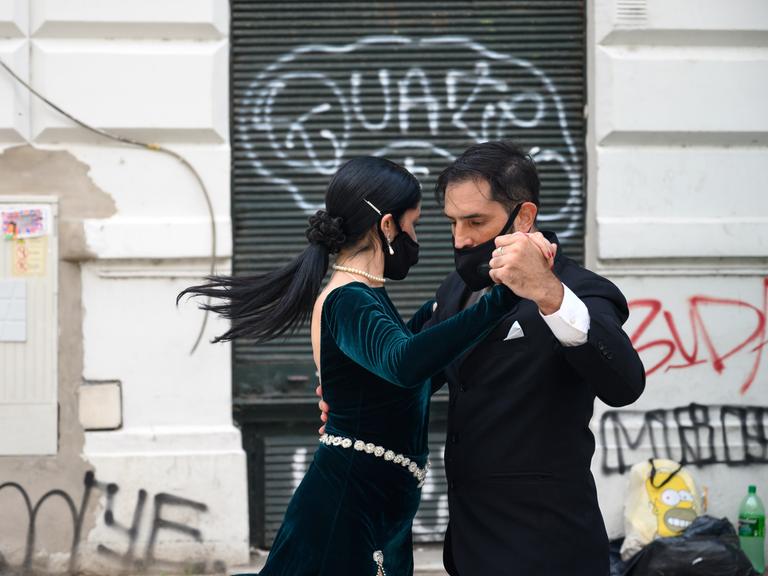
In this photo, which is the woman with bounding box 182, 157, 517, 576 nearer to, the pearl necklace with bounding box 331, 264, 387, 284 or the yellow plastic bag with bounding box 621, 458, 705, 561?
the pearl necklace with bounding box 331, 264, 387, 284

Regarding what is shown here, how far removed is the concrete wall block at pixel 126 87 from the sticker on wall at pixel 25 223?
379 mm

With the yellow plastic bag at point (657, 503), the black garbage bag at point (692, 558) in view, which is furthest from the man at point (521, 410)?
the yellow plastic bag at point (657, 503)

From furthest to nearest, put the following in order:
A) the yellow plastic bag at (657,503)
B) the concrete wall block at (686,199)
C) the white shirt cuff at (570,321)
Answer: the concrete wall block at (686,199)
the yellow plastic bag at (657,503)
the white shirt cuff at (570,321)

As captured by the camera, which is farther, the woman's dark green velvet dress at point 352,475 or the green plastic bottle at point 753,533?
the green plastic bottle at point 753,533

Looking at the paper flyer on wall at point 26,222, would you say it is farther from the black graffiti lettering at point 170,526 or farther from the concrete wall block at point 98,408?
the black graffiti lettering at point 170,526

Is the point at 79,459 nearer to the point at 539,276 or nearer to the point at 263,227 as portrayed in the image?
the point at 263,227

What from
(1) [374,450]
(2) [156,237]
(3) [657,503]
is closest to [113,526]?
(2) [156,237]

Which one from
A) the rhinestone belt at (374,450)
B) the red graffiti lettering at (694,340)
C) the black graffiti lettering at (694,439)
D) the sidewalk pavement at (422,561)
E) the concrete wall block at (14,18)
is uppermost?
the concrete wall block at (14,18)

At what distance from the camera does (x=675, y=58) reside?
585cm

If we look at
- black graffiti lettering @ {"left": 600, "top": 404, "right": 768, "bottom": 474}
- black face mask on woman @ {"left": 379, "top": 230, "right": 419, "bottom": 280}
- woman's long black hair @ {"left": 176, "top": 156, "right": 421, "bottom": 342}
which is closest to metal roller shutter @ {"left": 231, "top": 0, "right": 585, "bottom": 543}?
black graffiti lettering @ {"left": 600, "top": 404, "right": 768, "bottom": 474}

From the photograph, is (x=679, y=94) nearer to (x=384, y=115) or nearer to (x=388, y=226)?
(x=384, y=115)

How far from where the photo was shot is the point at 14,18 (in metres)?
5.55

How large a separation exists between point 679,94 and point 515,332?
3.47m

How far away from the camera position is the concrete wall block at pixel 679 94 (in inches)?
230
